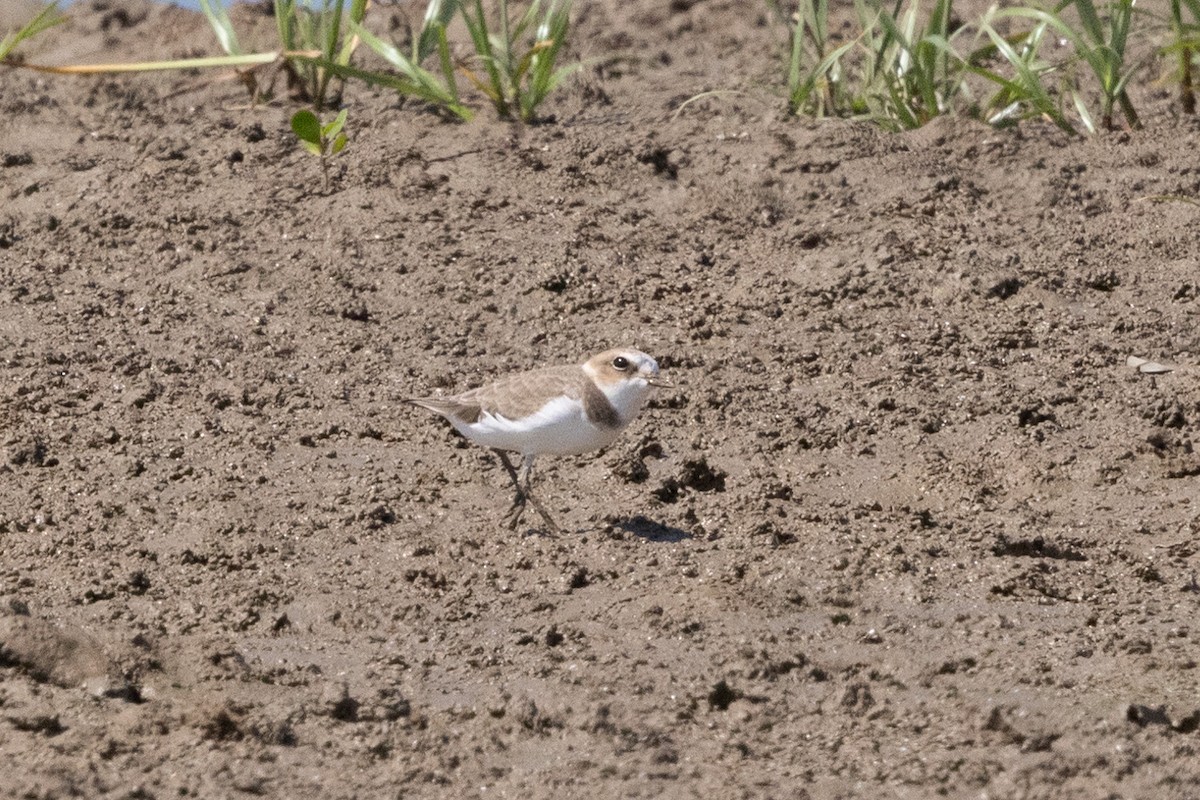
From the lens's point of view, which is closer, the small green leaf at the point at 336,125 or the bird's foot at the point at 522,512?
the bird's foot at the point at 522,512

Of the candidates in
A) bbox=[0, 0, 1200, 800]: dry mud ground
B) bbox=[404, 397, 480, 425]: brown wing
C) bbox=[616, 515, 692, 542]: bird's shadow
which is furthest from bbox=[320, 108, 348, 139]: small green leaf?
bbox=[616, 515, 692, 542]: bird's shadow

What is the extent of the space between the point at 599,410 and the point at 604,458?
73cm

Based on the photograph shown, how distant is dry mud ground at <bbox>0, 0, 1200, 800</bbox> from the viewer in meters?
4.82

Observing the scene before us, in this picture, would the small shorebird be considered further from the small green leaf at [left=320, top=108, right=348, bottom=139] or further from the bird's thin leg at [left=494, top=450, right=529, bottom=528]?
the small green leaf at [left=320, top=108, right=348, bottom=139]

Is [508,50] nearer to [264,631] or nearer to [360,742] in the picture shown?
[264,631]

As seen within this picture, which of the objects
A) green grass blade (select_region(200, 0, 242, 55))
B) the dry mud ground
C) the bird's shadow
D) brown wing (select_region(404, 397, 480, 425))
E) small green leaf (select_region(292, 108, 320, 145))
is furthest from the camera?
green grass blade (select_region(200, 0, 242, 55))

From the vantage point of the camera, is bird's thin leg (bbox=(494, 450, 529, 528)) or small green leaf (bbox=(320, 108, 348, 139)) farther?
small green leaf (bbox=(320, 108, 348, 139))

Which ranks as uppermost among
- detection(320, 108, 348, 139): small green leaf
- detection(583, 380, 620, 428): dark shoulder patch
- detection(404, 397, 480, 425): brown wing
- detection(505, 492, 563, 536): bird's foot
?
detection(320, 108, 348, 139): small green leaf

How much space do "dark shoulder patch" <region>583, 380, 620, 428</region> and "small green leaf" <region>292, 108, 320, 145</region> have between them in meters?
2.43

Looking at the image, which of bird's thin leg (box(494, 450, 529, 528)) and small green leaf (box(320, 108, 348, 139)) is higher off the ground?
small green leaf (box(320, 108, 348, 139))

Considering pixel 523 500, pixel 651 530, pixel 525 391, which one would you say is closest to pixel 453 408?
pixel 525 391

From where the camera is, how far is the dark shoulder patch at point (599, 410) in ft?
20.4

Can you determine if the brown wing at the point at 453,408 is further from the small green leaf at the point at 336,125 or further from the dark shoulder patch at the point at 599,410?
the small green leaf at the point at 336,125

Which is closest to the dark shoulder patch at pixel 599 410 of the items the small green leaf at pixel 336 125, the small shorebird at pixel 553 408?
the small shorebird at pixel 553 408
